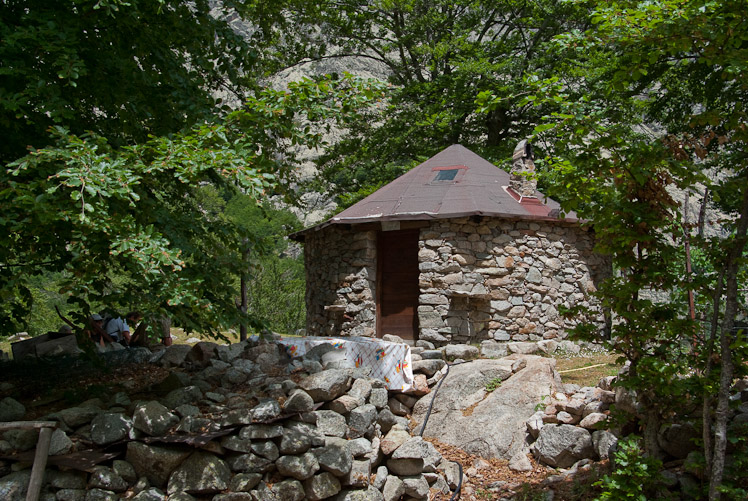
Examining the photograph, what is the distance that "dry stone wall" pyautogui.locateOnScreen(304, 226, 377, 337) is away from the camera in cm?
1098

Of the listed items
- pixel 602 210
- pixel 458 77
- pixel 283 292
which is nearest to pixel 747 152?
pixel 602 210

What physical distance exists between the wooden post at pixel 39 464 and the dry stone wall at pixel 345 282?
6.91 metres

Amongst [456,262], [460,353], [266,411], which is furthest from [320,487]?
[456,262]

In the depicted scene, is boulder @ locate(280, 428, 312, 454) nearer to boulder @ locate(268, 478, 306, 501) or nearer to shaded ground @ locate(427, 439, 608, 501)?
boulder @ locate(268, 478, 306, 501)

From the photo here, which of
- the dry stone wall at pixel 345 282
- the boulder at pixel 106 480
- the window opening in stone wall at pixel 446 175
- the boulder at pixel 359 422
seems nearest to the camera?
the boulder at pixel 106 480

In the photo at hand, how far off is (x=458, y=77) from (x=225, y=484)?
13.1m

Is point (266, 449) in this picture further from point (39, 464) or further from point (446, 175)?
point (446, 175)

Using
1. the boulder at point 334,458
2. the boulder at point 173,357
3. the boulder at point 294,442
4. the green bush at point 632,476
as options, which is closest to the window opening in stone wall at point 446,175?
the boulder at point 173,357

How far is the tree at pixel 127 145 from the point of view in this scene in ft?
12.9

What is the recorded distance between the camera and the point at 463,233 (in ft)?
34.3

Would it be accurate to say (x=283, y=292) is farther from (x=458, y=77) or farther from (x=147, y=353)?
(x=147, y=353)

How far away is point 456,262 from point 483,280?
60cm

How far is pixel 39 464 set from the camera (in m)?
4.34

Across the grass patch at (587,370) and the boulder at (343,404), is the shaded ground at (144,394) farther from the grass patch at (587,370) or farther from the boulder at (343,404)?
the grass patch at (587,370)
